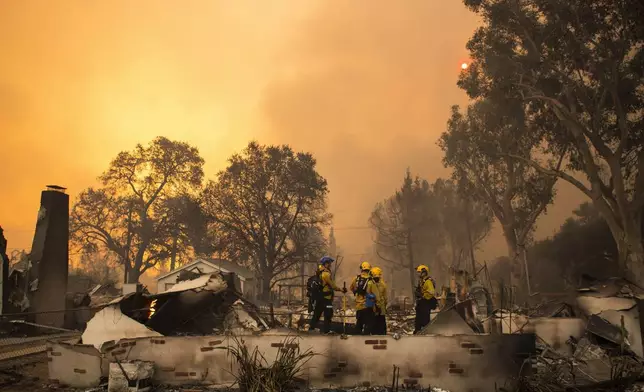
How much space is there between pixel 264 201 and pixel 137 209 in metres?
15.0

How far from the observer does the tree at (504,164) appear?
981 inches

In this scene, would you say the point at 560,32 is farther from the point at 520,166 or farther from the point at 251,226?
the point at 251,226

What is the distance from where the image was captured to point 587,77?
20.8m

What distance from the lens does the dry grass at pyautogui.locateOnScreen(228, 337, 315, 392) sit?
6.39 metres

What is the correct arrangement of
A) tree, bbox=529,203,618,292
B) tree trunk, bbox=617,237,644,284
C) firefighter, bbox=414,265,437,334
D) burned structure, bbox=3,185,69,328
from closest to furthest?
firefighter, bbox=414,265,437,334 → burned structure, bbox=3,185,69,328 → tree trunk, bbox=617,237,644,284 → tree, bbox=529,203,618,292

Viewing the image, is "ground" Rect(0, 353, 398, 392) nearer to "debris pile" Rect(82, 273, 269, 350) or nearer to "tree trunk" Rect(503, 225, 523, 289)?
"debris pile" Rect(82, 273, 269, 350)

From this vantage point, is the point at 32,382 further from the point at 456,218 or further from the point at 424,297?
the point at 456,218

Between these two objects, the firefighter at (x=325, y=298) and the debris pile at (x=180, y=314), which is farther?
the firefighter at (x=325, y=298)

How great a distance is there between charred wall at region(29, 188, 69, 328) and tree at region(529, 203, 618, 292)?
27416mm

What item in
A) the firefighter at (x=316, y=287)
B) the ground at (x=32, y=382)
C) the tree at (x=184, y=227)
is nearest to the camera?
the ground at (x=32, y=382)

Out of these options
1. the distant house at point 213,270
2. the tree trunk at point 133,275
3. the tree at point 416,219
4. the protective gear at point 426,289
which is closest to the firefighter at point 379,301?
the protective gear at point 426,289

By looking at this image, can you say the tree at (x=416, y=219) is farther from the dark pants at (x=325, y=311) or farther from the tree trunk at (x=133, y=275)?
the dark pants at (x=325, y=311)

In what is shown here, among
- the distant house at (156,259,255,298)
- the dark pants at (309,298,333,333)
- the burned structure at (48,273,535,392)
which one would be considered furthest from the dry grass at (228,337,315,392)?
the distant house at (156,259,255,298)

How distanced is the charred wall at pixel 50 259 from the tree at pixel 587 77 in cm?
2024
